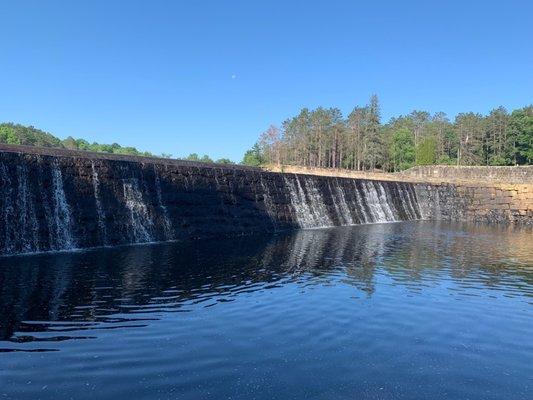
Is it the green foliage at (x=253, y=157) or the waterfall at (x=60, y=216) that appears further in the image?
the green foliage at (x=253, y=157)

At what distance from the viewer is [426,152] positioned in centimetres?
7894

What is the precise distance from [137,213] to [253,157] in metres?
88.8

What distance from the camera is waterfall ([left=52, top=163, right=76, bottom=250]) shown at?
18062mm

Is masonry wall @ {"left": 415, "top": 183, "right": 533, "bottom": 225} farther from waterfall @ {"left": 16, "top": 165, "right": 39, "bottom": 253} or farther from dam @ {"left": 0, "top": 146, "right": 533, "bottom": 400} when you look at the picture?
waterfall @ {"left": 16, "top": 165, "right": 39, "bottom": 253}

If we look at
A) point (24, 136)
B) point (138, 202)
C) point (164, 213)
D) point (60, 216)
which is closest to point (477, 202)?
point (164, 213)

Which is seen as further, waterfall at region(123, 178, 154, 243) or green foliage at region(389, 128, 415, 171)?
green foliage at region(389, 128, 415, 171)

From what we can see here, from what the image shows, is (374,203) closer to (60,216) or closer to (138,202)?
(138,202)

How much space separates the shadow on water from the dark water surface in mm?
61

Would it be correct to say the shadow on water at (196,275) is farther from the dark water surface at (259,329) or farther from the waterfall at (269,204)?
the waterfall at (269,204)

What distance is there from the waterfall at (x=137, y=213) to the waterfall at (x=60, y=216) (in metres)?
2.84

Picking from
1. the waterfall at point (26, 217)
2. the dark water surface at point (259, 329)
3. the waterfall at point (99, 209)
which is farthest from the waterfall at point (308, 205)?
the waterfall at point (26, 217)

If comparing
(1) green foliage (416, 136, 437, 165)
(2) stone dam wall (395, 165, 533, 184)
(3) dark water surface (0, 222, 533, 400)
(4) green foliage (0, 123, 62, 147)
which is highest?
(4) green foliage (0, 123, 62, 147)

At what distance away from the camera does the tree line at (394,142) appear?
7644 centimetres

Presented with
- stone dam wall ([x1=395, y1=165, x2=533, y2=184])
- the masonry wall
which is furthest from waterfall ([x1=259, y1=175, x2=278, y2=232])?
stone dam wall ([x1=395, y1=165, x2=533, y2=184])
